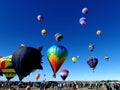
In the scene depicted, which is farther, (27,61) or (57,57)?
(57,57)

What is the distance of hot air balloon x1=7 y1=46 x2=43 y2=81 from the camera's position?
88.7 ft

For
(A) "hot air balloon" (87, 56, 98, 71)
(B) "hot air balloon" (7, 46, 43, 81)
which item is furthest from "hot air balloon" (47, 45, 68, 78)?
(A) "hot air balloon" (87, 56, 98, 71)

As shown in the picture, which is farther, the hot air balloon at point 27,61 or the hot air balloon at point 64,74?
the hot air balloon at point 64,74

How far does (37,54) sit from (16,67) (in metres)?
2.78

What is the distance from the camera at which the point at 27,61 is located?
27016 mm

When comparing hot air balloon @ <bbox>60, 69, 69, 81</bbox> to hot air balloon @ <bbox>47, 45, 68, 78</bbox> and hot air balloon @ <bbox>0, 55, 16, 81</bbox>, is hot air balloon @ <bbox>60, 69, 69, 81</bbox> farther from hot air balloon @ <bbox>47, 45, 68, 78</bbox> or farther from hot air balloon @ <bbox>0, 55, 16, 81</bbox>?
hot air balloon @ <bbox>47, 45, 68, 78</bbox>

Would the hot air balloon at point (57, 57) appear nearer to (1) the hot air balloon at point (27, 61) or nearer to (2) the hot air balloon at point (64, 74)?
(1) the hot air balloon at point (27, 61)

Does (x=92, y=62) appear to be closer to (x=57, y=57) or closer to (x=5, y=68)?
(x=57, y=57)

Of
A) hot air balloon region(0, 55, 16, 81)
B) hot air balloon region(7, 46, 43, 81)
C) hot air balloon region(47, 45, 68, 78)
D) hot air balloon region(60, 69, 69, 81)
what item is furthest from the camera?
hot air balloon region(60, 69, 69, 81)

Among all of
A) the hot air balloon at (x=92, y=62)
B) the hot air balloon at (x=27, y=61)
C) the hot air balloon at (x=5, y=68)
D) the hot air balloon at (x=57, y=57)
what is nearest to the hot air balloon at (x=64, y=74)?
the hot air balloon at (x=92, y=62)

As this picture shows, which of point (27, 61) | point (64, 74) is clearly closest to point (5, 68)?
point (27, 61)

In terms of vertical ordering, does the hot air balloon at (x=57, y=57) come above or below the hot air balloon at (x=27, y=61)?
above

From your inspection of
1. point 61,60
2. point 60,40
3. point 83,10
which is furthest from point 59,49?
point 83,10

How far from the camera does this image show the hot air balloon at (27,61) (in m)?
27.0
